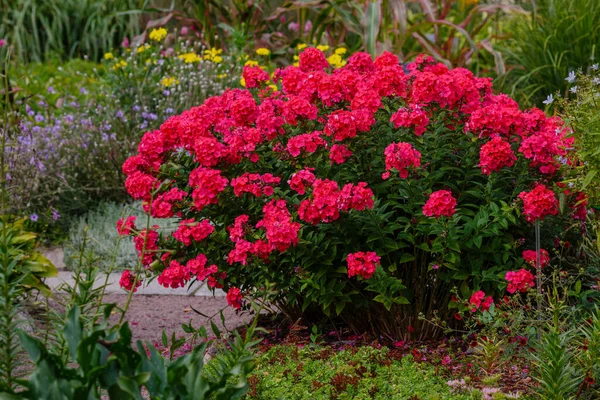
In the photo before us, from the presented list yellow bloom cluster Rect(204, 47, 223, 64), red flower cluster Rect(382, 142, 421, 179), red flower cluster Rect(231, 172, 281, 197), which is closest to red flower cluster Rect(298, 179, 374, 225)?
red flower cluster Rect(382, 142, 421, 179)

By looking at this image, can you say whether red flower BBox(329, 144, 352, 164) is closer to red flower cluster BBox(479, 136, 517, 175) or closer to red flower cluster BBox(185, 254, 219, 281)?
red flower cluster BBox(479, 136, 517, 175)

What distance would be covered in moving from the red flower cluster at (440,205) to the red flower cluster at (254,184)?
0.68m

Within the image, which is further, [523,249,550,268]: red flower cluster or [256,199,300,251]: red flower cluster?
[523,249,550,268]: red flower cluster

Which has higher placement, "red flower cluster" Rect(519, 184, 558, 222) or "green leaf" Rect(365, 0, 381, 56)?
"red flower cluster" Rect(519, 184, 558, 222)

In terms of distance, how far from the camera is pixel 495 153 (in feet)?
11.4

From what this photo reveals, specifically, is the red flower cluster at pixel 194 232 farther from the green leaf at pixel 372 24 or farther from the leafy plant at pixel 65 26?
the leafy plant at pixel 65 26

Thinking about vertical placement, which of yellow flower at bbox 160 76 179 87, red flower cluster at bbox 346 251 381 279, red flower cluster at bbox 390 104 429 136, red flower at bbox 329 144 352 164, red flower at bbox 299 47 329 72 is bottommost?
yellow flower at bbox 160 76 179 87

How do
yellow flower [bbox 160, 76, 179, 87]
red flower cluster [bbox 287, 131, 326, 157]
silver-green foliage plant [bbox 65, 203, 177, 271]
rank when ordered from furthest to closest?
yellow flower [bbox 160, 76, 179, 87] → silver-green foliage plant [bbox 65, 203, 177, 271] → red flower cluster [bbox 287, 131, 326, 157]

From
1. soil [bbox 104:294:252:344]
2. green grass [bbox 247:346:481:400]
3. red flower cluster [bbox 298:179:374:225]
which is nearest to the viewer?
green grass [bbox 247:346:481:400]

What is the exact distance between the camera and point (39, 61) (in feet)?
38.1

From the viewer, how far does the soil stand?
475 cm

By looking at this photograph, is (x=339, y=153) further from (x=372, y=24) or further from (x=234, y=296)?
(x=372, y=24)

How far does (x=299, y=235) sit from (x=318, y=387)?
2.17 ft

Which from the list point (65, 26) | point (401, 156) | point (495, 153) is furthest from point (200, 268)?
point (65, 26)
